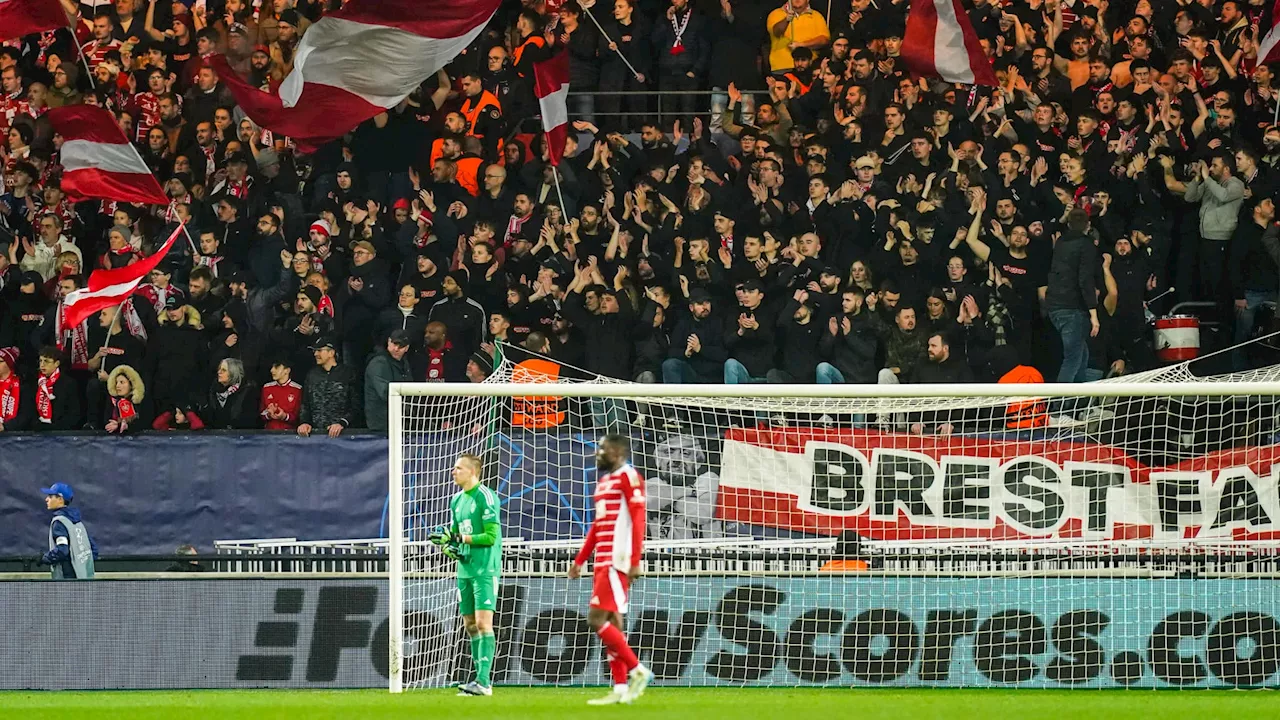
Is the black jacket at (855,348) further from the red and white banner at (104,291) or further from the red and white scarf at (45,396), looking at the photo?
the red and white scarf at (45,396)

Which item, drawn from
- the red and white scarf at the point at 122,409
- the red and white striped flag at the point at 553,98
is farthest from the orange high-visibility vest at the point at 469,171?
the red and white scarf at the point at 122,409

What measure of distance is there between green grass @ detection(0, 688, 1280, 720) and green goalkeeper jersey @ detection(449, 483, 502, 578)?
901 mm

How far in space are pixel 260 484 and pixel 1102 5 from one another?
9.71m

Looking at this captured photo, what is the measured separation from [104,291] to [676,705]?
7610mm

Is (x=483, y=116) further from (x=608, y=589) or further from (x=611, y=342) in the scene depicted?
(x=608, y=589)

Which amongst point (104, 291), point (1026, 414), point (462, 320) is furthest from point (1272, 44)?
point (104, 291)

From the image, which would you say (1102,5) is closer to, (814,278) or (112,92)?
(814,278)

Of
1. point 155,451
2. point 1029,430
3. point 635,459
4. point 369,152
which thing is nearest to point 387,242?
point 369,152

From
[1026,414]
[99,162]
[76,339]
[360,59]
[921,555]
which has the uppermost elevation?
[360,59]

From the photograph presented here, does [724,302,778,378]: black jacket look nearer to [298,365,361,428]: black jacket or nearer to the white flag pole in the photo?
[298,365,361,428]: black jacket

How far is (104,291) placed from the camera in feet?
51.6

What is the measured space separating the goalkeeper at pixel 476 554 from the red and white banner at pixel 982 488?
2625 mm

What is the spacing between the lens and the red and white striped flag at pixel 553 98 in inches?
687

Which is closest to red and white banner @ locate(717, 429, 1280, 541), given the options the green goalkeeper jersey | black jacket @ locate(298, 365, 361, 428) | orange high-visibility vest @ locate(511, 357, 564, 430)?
orange high-visibility vest @ locate(511, 357, 564, 430)
